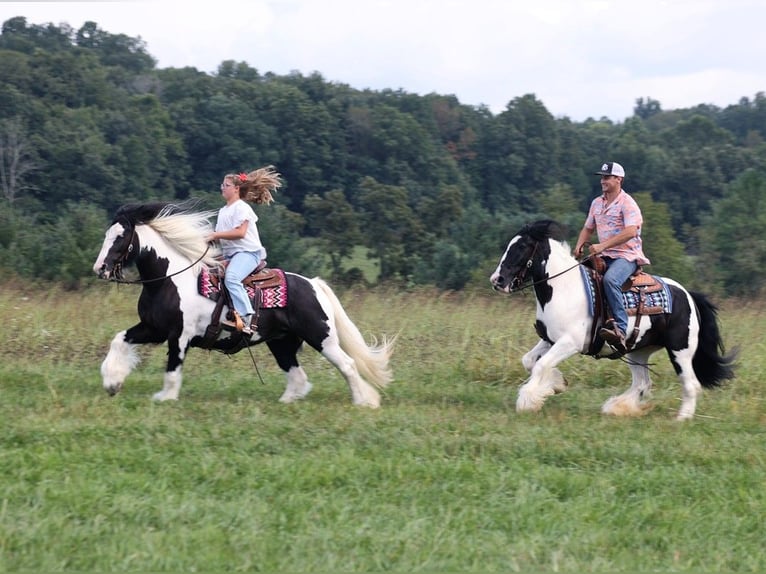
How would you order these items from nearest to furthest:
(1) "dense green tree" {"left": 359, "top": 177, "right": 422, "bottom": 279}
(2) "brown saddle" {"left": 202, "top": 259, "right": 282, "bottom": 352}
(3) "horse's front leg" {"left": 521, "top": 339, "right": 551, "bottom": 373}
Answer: (2) "brown saddle" {"left": 202, "top": 259, "right": 282, "bottom": 352}, (3) "horse's front leg" {"left": 521, "top": 339, "right": 551, "bottom": 373}, (1) "dense green tree" {"left": 359, "top": 177, "right": 422, "bottom": 279}

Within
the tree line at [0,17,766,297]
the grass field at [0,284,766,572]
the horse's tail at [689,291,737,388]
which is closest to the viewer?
the grass field at [0,284,766,572]

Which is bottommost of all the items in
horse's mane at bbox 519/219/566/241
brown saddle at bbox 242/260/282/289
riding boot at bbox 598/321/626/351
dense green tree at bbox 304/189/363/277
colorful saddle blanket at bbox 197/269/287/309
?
dense green tree at bbox 304/189/363/277

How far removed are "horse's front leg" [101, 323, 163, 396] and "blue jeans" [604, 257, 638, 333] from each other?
427cm

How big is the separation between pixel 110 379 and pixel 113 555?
4.37m

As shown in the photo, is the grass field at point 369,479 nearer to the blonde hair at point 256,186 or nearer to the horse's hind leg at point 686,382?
the horse's hind leg at point 686,382

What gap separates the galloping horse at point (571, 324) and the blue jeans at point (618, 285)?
134 mm

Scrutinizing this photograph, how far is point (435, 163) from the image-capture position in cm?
6575

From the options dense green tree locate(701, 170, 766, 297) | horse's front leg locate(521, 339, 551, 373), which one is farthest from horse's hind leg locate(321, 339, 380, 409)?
dense green tree locate(701, 170, 766, 297)

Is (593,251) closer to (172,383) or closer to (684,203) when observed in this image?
(172,383)

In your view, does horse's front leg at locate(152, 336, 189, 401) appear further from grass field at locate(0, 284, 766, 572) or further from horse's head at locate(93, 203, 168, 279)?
horse's head at locate(93, 203, 168, 279)

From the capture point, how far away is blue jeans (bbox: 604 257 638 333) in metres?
9.89

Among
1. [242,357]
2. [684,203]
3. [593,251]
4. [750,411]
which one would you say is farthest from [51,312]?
[684,203]

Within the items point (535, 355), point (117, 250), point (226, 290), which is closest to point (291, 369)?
point (226, 290)

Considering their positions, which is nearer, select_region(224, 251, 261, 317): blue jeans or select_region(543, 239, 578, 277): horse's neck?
select_region(224, 251, 261, 317): blue jeans
